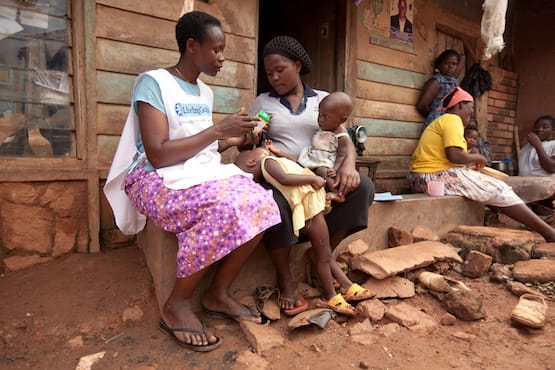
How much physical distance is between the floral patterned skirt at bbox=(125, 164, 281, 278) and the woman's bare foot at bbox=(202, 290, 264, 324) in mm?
298

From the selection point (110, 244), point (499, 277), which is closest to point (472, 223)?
point (499, 277)

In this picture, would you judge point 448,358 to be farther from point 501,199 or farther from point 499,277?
point 501,199

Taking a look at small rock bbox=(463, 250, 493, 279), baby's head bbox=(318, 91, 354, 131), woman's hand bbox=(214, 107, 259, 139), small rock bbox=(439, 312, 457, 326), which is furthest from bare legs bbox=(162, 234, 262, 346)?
small rock bbox=(463, 250, 493, 279)

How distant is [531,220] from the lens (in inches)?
127

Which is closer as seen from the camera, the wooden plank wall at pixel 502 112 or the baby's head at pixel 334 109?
the baby's head at pixel 334 109

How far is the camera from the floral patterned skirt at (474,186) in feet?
11.1

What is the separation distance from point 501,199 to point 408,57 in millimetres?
2121

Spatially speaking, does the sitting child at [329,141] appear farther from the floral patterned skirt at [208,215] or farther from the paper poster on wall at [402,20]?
the paper poster on wall at [402,20]

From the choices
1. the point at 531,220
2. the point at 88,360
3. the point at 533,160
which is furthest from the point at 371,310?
the point at 533,160

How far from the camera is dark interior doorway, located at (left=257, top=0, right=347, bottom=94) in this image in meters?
4.09

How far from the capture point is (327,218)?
7.55 ft

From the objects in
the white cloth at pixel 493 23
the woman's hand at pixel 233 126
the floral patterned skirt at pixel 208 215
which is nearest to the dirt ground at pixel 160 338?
the floral patterned skirt at pixel 208 215

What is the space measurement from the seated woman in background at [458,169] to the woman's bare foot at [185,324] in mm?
2720

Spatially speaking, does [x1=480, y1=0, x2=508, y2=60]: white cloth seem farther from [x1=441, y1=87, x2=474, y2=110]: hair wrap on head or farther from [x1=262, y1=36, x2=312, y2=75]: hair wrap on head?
[x1=262, y1=36, x2=312, y2=75]: hair wrap on head
